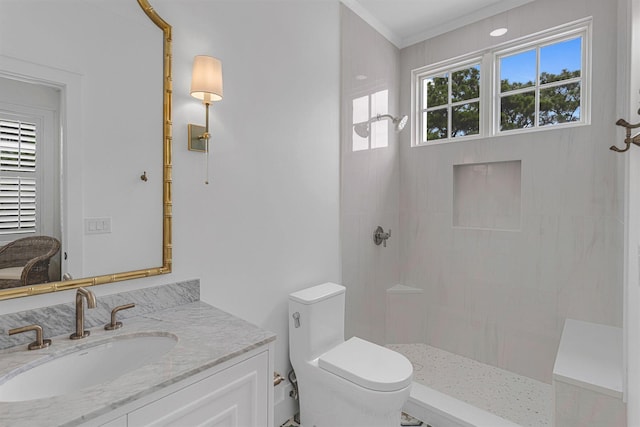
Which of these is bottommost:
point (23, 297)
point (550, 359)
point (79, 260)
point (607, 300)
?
point (550, 359)

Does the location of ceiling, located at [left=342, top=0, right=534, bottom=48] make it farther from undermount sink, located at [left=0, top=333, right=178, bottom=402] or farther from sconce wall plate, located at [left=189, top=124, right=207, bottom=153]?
undermount sink, located at [left=0, top=333, right=178, bottom=402]

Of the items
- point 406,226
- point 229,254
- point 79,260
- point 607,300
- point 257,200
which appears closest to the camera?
point 79,260

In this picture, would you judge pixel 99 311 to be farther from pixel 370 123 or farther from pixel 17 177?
pixel 370 123

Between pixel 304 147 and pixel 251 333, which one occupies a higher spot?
pixel 304 147

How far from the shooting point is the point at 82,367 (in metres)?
1.02

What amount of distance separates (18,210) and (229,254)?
0.79 m

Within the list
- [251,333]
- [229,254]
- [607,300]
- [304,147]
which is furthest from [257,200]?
[607,300]

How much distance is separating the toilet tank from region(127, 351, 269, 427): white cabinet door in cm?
67

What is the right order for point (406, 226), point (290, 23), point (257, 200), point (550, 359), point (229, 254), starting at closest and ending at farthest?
point (229, 254) → point (257, 200) → point (290, 23) → point (550, 359) → point (406, 226)

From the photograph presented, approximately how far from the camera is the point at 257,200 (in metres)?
1.71

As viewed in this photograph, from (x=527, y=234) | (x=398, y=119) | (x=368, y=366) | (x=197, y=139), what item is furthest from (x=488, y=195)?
(x=197, y=139)

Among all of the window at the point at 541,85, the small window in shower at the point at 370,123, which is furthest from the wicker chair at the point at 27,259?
the window at the point at 541,85

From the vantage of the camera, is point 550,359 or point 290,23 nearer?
point 290,23

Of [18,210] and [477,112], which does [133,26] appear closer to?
[18,210]
